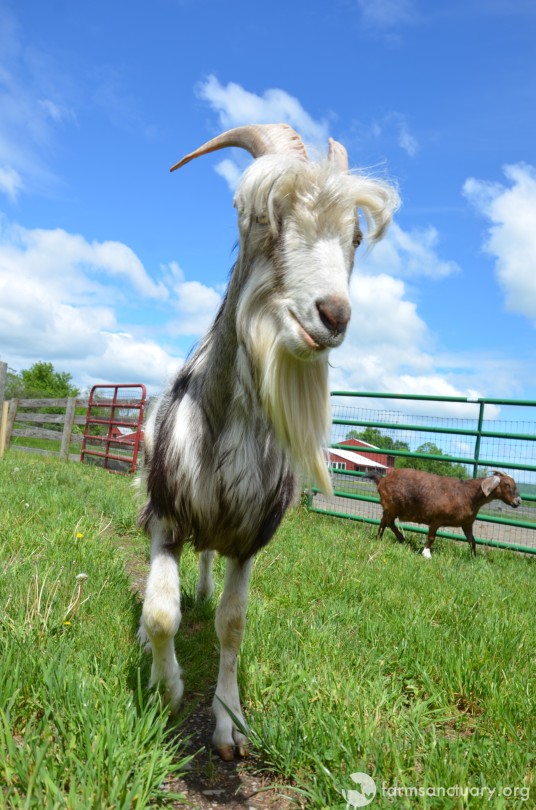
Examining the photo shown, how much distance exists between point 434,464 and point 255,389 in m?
7.03

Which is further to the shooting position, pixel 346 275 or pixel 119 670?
pixel 119 670

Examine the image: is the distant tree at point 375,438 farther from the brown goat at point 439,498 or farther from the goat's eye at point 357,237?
the goat's eye at point 357,237

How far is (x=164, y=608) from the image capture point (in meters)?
2.18

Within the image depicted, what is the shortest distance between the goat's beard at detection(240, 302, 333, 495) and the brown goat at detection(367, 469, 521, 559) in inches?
208

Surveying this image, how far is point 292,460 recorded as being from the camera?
227 cm

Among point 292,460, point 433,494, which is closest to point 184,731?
point 292,460

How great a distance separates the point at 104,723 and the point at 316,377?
1.30m

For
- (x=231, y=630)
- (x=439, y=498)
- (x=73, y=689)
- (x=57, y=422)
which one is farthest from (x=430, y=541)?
(x=57, y=422)

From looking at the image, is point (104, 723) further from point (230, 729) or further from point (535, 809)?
point (535, 809)

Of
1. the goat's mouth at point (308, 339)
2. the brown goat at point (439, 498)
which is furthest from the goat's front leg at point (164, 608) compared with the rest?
the brown goat at point (439, 498)

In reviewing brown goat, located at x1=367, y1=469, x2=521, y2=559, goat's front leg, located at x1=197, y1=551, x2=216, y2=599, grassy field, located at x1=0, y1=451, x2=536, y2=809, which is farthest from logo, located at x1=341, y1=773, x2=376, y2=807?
brown goat, located at x1=367, y1=469, x2=521, y2=559

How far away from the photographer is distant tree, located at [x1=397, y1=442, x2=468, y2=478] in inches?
328

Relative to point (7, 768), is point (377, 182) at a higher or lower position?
higher

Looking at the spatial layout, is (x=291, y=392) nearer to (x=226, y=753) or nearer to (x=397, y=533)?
(x=226, y=753)
